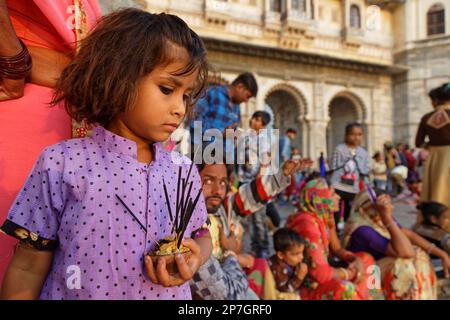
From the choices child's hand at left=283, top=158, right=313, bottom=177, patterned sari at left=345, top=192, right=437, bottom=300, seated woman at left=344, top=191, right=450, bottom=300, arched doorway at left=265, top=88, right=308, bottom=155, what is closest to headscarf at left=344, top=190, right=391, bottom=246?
seated woman at left=344, top=191, right=450, bottom=300

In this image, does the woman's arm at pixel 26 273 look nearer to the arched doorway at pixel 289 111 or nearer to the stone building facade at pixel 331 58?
the stone building facade at pixel 331 58

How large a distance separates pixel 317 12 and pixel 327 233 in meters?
14.5

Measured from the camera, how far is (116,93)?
89 centimetres

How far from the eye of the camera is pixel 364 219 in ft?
10.5

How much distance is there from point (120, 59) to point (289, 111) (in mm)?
16341

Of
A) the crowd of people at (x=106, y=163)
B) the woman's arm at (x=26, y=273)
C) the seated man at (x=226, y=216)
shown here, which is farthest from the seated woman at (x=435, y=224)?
the woman's arm at (x=26, y=273)

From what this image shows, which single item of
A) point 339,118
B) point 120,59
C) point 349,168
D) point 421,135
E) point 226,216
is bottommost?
point 226,216

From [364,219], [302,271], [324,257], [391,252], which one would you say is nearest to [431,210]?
[364,219]

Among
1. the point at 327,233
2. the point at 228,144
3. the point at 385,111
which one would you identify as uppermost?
the point at 385,111

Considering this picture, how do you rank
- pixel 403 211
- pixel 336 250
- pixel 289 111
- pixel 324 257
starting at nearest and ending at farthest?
pixel 324 257
pixel 336 250
pixel 403 211
pixel 289 111

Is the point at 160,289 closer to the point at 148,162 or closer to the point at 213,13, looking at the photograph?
the point at 148,162

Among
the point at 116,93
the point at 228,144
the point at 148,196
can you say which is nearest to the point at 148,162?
the point at 148,196

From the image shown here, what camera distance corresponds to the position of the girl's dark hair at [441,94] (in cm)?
437

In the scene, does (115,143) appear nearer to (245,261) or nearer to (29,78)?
(29,78)
